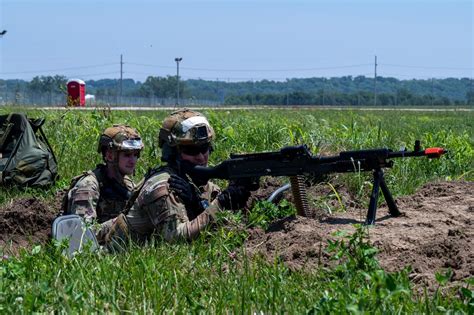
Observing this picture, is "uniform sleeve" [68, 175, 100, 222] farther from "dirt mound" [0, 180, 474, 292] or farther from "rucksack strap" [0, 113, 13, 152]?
"rucksack strap" [0, 113, 13, 152]

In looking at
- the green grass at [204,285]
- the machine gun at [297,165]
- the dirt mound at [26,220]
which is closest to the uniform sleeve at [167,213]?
the machine gun at [297,165]

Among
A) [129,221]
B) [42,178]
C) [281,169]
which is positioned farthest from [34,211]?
[281,169]

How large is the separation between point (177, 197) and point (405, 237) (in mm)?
1661

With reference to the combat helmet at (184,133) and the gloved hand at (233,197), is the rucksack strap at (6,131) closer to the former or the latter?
the combat helmet at (184,133)

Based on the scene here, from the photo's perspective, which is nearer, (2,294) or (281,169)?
(2,294)

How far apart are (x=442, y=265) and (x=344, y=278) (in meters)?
0.78

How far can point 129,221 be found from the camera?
6.50 meters

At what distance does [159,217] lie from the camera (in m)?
6.26

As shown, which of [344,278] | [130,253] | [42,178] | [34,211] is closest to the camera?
[344,278]

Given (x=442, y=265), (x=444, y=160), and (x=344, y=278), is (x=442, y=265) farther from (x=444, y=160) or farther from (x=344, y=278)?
(x=444, y=160)

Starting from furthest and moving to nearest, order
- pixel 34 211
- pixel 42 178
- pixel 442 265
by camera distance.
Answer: pixel 42 178 < pixel 34 211 < pixel 442 265

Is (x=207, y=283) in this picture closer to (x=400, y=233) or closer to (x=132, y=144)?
(x=400, y=233)

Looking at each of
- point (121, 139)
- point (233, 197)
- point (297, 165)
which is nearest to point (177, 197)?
point (233, 197)

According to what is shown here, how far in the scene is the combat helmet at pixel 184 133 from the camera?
6562mm
